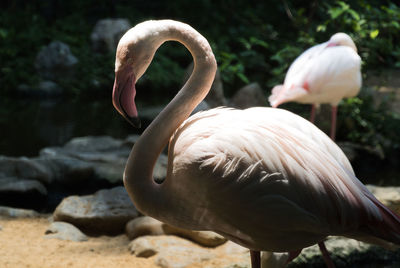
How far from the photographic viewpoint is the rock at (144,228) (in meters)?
3.39

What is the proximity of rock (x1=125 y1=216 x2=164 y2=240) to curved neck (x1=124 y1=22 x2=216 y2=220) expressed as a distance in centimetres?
123

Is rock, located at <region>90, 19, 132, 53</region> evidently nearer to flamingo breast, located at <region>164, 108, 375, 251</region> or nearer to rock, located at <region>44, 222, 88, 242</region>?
rock, located at <region>44, 222, 88, 242</region>

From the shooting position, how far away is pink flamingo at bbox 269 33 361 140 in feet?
15.0

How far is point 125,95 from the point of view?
2.03m

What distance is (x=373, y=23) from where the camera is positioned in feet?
18.6

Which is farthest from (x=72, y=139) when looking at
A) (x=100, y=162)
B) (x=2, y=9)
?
(x=2, y=9)

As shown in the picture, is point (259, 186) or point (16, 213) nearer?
point (259, 186)

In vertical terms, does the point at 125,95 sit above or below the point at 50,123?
above

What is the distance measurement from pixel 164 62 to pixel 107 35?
150 centimetres

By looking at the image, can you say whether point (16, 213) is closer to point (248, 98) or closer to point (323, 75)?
point (323, 75)

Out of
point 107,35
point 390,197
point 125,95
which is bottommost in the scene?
point 390,197

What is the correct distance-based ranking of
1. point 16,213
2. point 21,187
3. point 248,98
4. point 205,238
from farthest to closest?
point 248,98
point 21,187
point 16,213
point 205,238

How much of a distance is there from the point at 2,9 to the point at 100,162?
303 inches

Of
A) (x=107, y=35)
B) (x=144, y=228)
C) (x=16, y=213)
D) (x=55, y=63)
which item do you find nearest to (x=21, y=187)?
(x=16, y=213)
